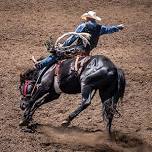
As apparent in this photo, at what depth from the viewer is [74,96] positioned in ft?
38.9

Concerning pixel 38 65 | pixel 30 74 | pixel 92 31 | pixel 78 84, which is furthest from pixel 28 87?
pixel 92 31

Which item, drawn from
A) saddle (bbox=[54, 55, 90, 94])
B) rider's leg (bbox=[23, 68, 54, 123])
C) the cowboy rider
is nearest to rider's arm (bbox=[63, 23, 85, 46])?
the cowboy rider

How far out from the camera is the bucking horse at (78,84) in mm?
9102

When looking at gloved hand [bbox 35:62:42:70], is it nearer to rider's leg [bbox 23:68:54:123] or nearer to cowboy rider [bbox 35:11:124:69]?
cowboy rider [bbox 35:11:124:69]

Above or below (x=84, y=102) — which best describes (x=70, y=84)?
above

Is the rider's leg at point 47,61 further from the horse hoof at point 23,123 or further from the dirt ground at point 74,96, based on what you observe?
the dirt ground at point 74,96

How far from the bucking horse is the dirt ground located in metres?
0.51

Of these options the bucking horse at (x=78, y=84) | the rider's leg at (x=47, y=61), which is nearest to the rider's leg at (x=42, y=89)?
the bucking horse at (x=78, y=84)

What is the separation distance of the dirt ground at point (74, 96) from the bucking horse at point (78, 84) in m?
0.51

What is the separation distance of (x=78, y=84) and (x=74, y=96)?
241cm

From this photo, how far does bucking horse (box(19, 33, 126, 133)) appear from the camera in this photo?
9102mm

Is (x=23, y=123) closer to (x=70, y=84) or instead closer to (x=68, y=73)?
(x=70, y=84)

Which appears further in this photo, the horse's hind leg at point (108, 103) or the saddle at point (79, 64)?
the saddle at point (79, 64)

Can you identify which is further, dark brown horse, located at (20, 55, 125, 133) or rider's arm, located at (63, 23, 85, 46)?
rider's arm, located at (63, 23, 85, 46)
